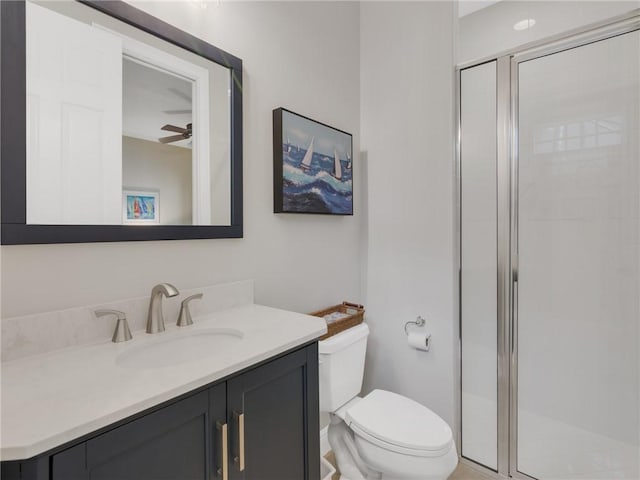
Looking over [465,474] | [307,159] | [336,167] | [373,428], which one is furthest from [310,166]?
[465,474]

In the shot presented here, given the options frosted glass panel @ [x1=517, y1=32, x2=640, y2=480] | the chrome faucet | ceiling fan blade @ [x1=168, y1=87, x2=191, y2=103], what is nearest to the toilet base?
frosted glass panel @ [x1=517, y1=32, x2=640, y2=480]

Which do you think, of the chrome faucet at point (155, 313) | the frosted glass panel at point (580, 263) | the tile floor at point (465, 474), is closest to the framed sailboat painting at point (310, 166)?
the chrome faucet at point (155, 313)

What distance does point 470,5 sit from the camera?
1766 mm

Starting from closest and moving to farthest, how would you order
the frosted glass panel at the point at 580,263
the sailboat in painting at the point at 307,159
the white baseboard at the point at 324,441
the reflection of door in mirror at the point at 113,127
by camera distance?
the reflection of door in mirror at the point at 113,127, the frosted glass panel at the point at 580,263, the sailboat in painting at the point at 307,159, the white baseboard at the point at 324,441

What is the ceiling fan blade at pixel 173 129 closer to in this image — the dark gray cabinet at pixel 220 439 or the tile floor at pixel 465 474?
the dark gray cabinet at pixel 220 439

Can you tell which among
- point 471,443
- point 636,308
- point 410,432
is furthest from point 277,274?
point 636,308

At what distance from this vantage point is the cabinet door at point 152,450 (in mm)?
621

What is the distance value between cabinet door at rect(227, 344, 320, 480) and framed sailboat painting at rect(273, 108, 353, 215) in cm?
75

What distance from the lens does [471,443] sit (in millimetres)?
1831

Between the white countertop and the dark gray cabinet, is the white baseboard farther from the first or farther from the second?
the white countertop

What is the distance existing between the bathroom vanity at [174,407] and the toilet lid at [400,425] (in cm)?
32

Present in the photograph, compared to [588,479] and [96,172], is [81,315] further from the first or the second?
[588,479]

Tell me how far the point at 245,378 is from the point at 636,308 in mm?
1616

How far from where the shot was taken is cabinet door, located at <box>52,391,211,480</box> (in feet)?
2.04
